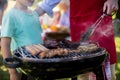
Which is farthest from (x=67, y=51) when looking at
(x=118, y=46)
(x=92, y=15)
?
(x=118, y=46)

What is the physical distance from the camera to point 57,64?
129 inches

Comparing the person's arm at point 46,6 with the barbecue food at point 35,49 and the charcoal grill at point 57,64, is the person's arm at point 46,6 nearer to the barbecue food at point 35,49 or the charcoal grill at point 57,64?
the barbecue food at point 35,49

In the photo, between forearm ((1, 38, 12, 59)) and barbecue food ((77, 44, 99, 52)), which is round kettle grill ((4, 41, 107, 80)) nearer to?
barbecue food ((77, 44, 99, 52))

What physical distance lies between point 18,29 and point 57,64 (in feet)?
2.54

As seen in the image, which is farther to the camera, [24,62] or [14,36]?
[14,36]

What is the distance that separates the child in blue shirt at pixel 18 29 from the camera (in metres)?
3.88

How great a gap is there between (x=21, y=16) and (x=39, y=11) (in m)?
0.49

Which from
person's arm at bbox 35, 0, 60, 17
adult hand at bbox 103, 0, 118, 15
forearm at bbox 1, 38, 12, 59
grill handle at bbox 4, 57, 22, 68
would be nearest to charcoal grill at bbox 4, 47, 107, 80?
grill handle at bbox 4, 57, 22, 68

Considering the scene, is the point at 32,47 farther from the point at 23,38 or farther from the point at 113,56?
the point at 113,56

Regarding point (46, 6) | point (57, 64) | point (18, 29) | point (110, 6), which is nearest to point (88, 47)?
point (57, 64)

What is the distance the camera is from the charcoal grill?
3.27 metres

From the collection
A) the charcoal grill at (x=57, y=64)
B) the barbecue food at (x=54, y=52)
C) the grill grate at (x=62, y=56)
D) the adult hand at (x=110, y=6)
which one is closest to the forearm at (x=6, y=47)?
the grill grate at (x=62, y=56)

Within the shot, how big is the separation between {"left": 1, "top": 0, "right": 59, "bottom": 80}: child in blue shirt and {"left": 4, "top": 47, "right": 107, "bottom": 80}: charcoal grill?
0.42m

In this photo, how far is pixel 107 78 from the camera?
4066mm
